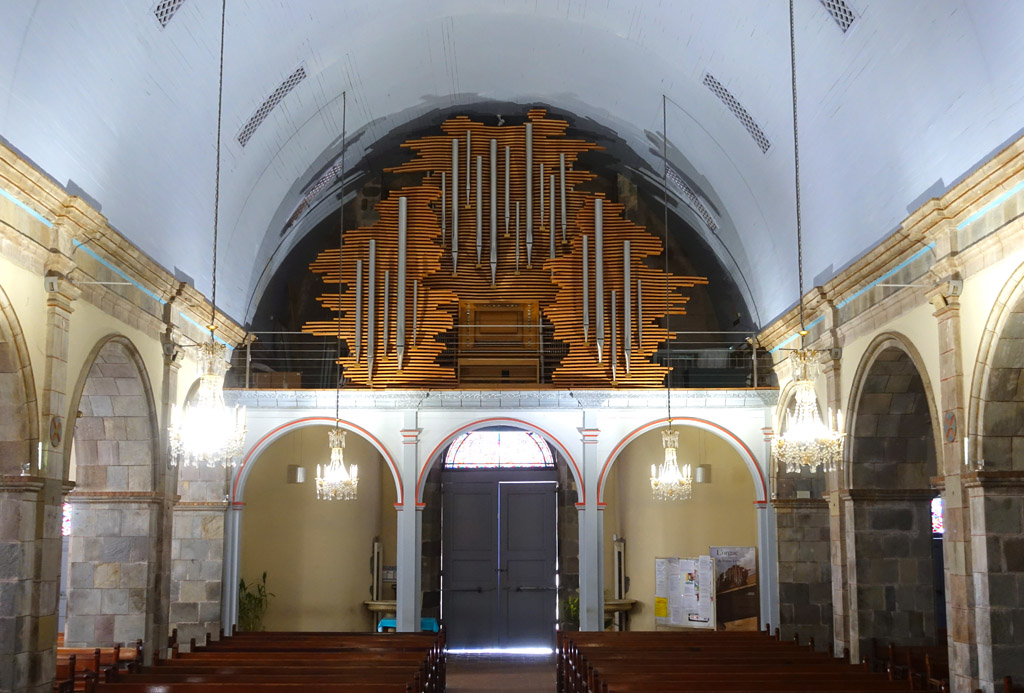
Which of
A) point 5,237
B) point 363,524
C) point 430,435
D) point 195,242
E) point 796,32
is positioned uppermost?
point 796,32

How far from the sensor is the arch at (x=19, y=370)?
8.87 meters

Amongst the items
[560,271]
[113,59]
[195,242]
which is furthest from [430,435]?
[113,59]

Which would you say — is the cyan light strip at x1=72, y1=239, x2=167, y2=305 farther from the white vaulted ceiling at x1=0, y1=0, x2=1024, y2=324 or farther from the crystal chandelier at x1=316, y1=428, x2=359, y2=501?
the crystal chandelier at x1=316, y1=428, x2=359, y2=501

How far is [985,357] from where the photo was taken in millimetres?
9141

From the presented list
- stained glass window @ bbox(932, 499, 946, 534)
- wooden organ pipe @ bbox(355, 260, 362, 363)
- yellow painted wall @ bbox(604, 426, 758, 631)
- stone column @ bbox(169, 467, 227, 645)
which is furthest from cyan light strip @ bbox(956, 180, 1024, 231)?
stone column @ bbox(169, 467, 227, 645)

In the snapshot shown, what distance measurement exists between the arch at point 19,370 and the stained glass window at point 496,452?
11.4 m

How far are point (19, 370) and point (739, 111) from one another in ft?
28.3

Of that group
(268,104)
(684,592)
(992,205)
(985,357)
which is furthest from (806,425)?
(684,592)

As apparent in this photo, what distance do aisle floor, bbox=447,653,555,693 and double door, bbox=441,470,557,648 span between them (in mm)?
917

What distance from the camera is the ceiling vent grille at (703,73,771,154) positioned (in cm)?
1339

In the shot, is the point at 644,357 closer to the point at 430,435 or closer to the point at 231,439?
the point at 430,435

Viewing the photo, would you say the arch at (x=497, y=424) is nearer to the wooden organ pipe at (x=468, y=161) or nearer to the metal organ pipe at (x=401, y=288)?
the metal organ pipe at (x=401, y=288)

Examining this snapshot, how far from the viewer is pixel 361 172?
59.6ft

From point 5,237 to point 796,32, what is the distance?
7598 mm
